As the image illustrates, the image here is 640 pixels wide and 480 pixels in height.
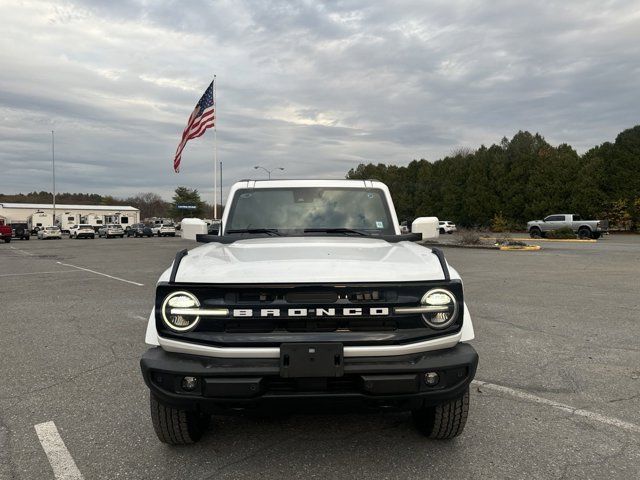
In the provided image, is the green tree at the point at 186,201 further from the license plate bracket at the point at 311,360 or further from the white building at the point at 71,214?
the license plate bracket at the point at 311,360

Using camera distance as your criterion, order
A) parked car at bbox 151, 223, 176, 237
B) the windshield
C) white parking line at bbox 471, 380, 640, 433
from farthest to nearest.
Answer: parked car at bbox 151, 223, 176, 237 < the windshield < white parking line at bbox 471, 380, 640, 433

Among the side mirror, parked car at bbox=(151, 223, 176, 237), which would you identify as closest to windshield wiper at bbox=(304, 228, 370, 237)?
the side mirror

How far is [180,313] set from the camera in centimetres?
268

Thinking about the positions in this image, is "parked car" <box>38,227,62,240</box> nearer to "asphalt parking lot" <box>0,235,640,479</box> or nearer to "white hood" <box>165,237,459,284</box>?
"asphalt parking lot" <box>0,235,640,479</box>

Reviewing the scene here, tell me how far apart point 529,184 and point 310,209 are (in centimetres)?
5122

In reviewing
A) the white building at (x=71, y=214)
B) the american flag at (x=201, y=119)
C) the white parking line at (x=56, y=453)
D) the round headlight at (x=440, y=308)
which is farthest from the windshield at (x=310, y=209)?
the white building at (x=71, y=214)

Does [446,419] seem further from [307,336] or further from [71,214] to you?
[71,214]

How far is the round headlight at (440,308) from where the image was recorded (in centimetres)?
271

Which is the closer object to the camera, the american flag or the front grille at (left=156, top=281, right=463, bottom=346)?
the front grille at (left=156, top=281, right=463, bottom=346)

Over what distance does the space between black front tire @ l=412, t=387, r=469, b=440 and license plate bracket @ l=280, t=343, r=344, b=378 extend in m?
0.82

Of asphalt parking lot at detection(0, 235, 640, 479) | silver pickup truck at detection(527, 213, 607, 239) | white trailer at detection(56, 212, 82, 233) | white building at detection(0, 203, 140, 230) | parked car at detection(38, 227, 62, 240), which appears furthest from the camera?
white building at detection(0, 203, 140, 230)

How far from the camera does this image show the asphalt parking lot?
2.89 m

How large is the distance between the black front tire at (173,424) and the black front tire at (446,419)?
1.43 metres

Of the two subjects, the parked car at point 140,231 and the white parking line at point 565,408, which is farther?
the parked car at point 140,231
